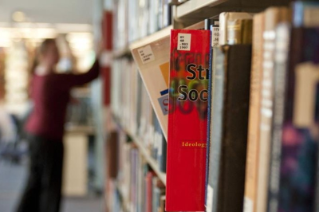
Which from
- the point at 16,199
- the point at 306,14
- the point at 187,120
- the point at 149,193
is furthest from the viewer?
the point at 16,199

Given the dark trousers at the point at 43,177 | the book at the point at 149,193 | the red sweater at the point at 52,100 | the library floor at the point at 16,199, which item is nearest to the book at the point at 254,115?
the book at the point at 149,193

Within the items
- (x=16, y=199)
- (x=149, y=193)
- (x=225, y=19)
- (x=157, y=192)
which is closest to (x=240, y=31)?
Answer: (x=225, y=19)

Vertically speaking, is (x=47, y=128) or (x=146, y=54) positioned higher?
(x=146, y=54)

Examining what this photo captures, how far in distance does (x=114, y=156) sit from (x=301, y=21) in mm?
2334

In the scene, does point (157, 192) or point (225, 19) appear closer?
point (225, 19)

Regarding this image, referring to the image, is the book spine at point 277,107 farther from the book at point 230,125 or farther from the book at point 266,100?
the book at point 230,125

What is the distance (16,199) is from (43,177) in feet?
4.77

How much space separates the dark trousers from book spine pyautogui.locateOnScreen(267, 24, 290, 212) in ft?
9.35

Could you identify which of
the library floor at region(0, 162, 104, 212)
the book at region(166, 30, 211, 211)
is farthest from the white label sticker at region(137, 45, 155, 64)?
the library floor at region(0, 162, 104, 212)

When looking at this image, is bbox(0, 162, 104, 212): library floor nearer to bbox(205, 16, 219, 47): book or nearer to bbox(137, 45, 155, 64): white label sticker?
bbox(137, 45, 155, 64): white label sticker

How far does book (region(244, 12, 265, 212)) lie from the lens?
1.72ft

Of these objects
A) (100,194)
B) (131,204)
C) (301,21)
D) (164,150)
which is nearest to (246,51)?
(301,21)

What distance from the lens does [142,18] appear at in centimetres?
168

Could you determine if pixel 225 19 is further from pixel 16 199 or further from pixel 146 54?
pixel 16 199
